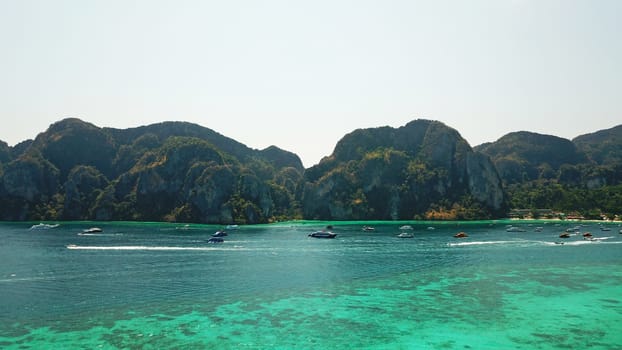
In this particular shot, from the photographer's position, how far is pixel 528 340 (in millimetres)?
41219

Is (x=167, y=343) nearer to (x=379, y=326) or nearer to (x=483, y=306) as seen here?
(x=379, y=326)

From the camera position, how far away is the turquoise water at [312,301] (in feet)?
137

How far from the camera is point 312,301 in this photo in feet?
192

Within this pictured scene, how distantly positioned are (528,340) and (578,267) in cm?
5597

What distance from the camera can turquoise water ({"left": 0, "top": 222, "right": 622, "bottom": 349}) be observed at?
41750 millimetres

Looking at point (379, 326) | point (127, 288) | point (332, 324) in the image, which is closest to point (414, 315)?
point (379, 326)

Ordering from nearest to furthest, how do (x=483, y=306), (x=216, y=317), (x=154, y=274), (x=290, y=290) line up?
1. (x=216, y=317)
2. (x=483, y=306)
3. (x=290, y=290)
4. (x=154, y=274)

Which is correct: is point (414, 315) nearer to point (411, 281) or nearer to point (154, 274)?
point (411, 281)

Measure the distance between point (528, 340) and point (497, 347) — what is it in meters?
4.26

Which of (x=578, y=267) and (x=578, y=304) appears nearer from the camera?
(x=578, y=304)

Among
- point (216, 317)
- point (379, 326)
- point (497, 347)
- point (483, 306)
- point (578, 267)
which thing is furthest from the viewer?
point (578, 267)

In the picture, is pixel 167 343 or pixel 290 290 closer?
pixel 167 343

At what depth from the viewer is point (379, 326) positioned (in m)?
46.1

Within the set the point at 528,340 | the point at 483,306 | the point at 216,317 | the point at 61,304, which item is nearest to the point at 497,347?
the point at 528,340
